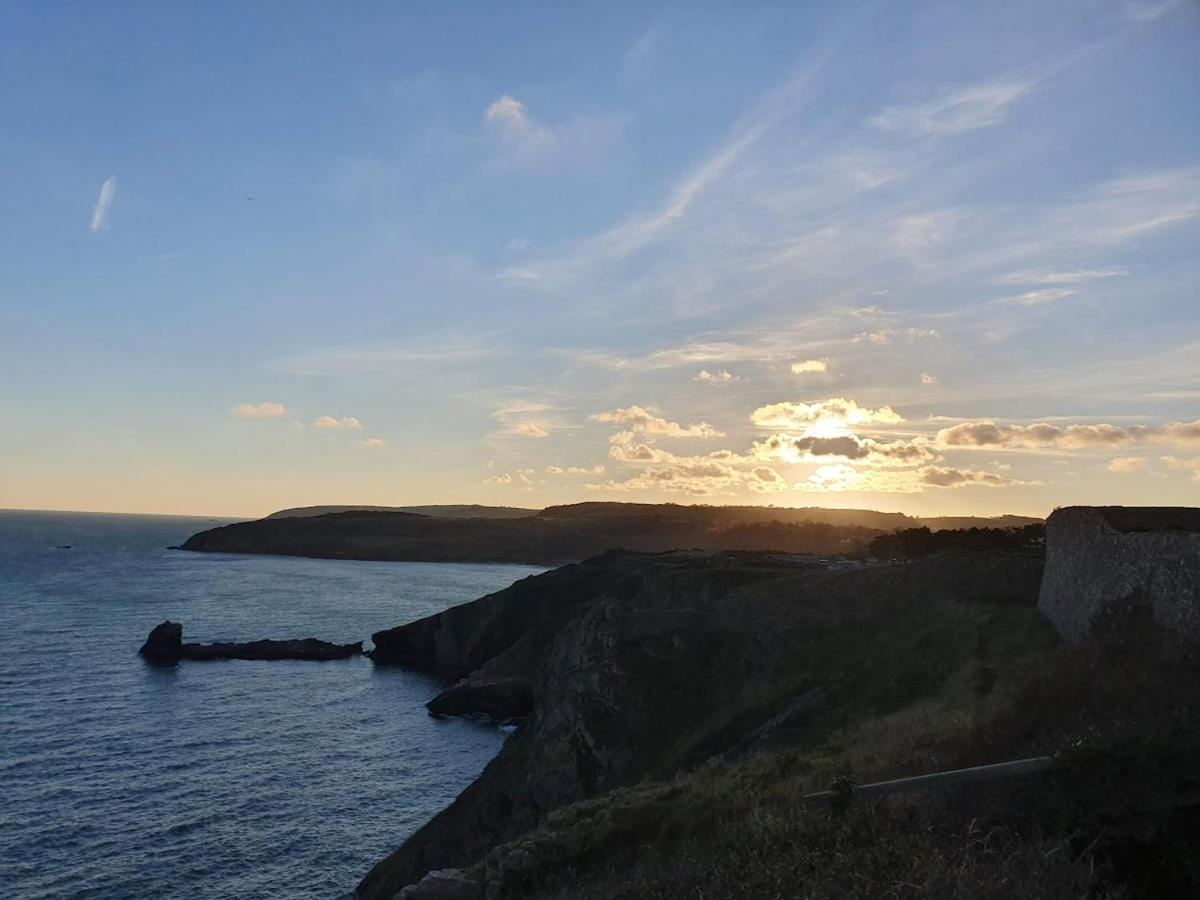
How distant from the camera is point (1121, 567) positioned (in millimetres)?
23328

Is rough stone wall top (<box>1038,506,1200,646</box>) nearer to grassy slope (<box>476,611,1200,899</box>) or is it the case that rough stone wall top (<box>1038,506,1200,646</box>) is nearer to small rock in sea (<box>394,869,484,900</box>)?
grassy slope (<box>476,611,1200,899</box>)

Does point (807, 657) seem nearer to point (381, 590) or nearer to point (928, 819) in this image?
point (928, 819)

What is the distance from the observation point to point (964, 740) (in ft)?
59.1

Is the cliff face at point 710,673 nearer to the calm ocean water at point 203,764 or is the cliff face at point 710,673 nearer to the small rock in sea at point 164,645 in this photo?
the calm ocean water at point 203,764

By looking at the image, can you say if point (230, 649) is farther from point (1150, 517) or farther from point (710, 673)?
point (1150, 517)

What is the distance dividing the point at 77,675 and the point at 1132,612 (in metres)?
78.0

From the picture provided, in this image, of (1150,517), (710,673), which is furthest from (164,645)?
(1150,517)

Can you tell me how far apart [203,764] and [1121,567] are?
48395 millimetres

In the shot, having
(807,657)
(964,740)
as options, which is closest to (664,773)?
(807,657)

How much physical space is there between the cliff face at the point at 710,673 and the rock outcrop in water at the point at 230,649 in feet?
160

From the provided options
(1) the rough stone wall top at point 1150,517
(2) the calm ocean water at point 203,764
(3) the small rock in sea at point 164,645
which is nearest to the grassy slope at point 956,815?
(1) the rough stone wall top at point 1150,517

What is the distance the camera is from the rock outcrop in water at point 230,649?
80000 millimetres

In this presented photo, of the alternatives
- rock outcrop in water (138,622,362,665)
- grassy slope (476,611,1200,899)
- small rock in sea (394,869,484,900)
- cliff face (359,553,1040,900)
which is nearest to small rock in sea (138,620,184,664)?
rock outcrop in water (138,622,362,665)

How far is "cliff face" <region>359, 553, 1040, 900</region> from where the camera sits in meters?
33.7
